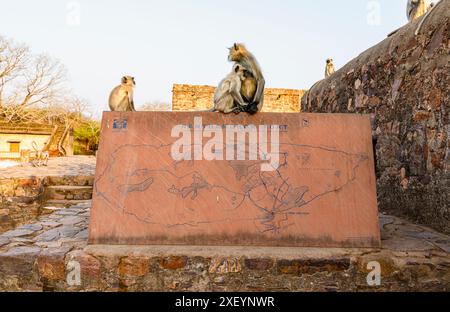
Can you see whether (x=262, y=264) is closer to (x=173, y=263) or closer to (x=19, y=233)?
(x=173, y=263)

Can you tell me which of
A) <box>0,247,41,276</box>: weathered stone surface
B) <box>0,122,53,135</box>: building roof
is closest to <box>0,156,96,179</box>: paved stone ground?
<box>0,247,41,276</box>: weathered stone surface

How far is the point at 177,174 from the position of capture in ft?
9.26

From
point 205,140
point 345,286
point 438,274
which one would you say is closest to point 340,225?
point 345,286

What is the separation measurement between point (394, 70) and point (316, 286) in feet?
10.5

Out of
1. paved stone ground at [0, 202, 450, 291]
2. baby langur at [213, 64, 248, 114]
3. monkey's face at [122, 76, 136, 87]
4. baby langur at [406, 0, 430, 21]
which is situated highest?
baby langur at [406, 0, 430, 21]

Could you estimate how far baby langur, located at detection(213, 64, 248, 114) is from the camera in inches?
115

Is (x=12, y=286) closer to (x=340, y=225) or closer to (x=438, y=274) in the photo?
(x=340, y=225)

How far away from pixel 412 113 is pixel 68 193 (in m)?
6.63

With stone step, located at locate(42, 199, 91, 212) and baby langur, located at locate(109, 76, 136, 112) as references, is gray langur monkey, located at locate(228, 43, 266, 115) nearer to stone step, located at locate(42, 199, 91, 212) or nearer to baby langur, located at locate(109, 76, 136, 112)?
baby langur, located at locate(109, 76, 136, 112)

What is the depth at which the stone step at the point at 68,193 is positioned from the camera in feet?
21.4

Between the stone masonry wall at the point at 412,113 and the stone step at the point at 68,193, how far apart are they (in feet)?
18.8

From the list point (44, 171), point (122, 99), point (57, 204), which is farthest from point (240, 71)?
point (44, 171)

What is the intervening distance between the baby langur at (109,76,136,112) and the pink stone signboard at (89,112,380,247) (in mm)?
448

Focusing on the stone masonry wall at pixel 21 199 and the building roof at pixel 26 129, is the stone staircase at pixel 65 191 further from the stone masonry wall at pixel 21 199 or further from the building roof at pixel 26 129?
the building roof at pixel 26 129
